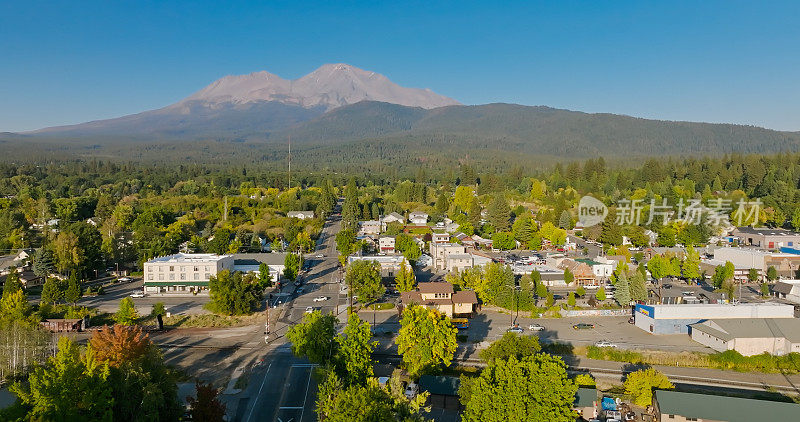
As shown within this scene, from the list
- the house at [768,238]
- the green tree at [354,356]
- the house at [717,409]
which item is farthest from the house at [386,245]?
the house at [717,409]

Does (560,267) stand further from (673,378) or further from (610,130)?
(610,130)

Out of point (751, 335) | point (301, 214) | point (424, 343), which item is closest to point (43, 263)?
point (424, 343)

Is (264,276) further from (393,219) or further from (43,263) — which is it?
(393,219)

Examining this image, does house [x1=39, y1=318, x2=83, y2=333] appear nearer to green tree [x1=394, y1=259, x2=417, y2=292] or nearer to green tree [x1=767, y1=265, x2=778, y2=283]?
green tree [x1=394, y1=259, x2=417, y2=292]

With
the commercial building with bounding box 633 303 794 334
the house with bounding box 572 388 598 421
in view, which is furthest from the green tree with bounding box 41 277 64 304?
the commercial building with bounding box 633 303 794 334

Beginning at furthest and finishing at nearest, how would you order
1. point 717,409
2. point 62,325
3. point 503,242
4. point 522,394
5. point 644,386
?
point 503,242, point 62,325, point 644,386, point 717,409, point 522,394

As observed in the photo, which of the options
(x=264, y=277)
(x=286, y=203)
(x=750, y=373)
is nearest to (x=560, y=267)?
(x=750, y=373)
